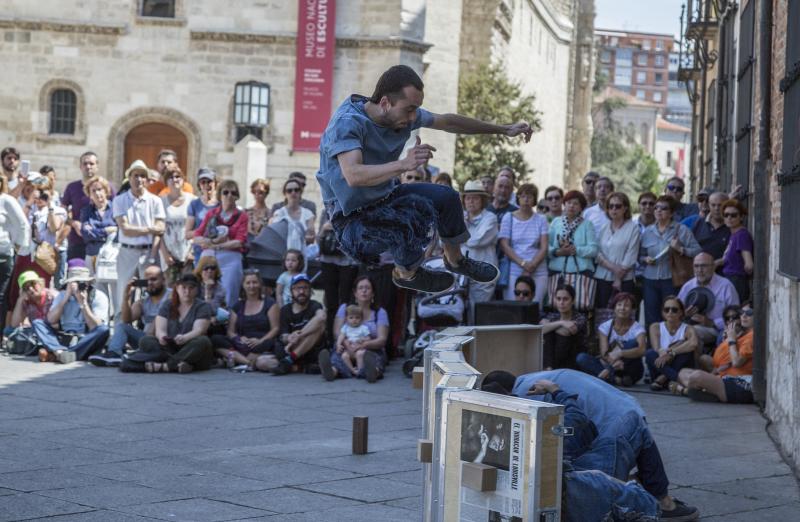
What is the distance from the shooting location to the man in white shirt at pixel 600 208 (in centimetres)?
1391

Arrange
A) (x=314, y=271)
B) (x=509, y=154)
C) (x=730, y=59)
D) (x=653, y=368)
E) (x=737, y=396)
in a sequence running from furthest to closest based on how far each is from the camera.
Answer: (x=509, y=154) < (x=730, y=59) < (x=314, y=271) < (x=653, y=368) < (x=737, y=396)

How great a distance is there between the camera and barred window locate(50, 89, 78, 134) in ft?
100

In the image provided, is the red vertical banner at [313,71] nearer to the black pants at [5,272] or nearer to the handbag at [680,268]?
the black pants at [5,272]

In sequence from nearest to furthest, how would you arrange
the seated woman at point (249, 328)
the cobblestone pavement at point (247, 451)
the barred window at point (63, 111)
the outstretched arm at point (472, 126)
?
the outstretched arm at point (472, 126)
the cobblestone pavement at point (247, 451)
the seated woman at point (249, 328)
the barred window at point (63, 111)

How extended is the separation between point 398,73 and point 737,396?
21.8ft

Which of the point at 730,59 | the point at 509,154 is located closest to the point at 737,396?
the point at 730,59

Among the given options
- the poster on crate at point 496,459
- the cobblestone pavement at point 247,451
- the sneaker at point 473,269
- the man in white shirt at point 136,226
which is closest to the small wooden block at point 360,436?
the cobblestone pavement at point 247,451

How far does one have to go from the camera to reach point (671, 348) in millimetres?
12617

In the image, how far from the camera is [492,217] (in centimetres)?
1327

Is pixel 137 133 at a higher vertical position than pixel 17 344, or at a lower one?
higher

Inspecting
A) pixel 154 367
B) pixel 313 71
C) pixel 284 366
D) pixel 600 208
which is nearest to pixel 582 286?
pixel 600 208

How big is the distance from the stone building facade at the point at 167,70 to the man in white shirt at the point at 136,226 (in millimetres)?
15292

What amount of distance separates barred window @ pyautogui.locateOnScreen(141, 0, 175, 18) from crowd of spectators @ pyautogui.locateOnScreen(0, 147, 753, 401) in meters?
16.1

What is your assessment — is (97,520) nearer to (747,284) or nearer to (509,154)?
(747,284)
